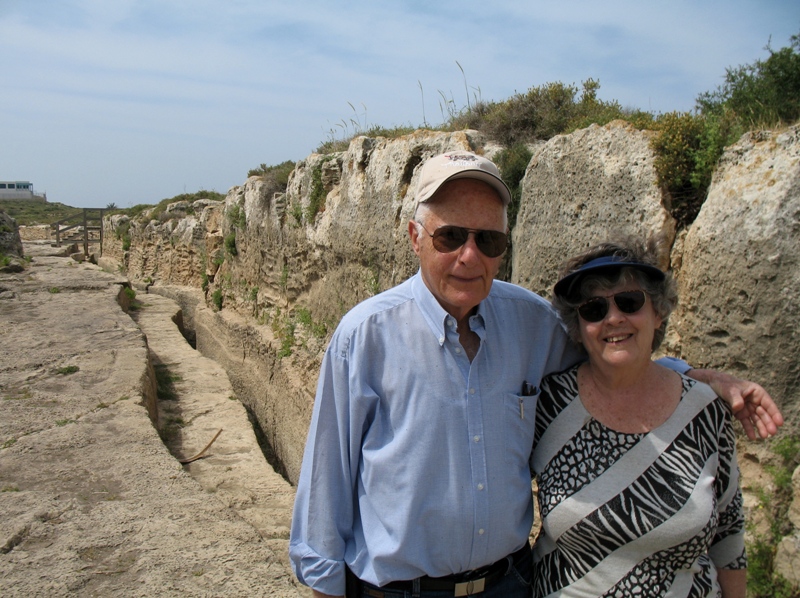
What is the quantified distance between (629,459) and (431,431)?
540 mm

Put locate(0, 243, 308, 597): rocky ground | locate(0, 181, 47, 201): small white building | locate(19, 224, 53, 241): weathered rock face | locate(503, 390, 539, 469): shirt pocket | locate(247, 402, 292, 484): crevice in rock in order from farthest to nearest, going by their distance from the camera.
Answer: locate(0, 181, 47, 201): small white building < locate(19, 224, 53, 241): weathered rock face < locate(247, 402, 292, 484): crevice in rock < locate(0, 243, 308, 597): rocky ground < locate(503, 390, 539, 469): shirt pocket

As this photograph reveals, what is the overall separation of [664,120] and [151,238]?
17204mm

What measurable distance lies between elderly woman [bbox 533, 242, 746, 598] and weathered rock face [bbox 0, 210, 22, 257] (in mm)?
13398

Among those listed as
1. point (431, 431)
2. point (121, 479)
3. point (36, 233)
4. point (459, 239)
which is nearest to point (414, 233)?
point (459, 239)

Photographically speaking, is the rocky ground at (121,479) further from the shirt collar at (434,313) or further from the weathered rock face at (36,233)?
the weathered rock face at (36,233)

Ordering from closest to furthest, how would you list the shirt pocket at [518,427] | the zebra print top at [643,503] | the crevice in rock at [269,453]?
the zebra print top at [643,503] < the shirt pocket at [518,427] < the crevice in rock at [269,453]

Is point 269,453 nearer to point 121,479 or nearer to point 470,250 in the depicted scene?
point 121,479

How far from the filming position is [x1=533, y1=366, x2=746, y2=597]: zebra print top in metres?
1.66

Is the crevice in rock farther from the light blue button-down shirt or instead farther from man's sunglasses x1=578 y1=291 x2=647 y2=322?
man's sunglasses x1=578 y1=291 x2=647 y2=322

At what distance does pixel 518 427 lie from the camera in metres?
1.79

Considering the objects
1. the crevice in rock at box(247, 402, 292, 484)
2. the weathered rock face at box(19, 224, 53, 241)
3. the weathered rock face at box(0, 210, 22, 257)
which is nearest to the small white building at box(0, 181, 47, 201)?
the weathered rock face at box(19, 224, 53, 241)

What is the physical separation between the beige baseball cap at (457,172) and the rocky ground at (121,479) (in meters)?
1.92

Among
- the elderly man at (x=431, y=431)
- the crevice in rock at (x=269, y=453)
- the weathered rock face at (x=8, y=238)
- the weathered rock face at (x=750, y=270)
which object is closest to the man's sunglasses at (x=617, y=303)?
the elderly man at (x=431, y=431)

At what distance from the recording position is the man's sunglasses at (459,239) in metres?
1.75
